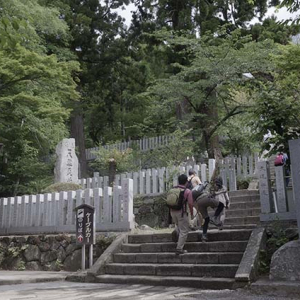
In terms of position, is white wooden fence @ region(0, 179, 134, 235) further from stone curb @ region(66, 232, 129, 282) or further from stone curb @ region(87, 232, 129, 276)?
stone curb @ region(66, 232, 129, 282)

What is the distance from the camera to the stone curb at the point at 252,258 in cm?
539

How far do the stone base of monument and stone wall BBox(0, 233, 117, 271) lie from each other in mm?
3981

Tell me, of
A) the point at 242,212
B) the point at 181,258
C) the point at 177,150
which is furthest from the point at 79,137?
the point at 181,258

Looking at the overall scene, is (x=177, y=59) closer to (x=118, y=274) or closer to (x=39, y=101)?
(x=39, y=101)

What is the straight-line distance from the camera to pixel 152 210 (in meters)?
10.8

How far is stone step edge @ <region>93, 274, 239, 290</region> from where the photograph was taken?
572 cm

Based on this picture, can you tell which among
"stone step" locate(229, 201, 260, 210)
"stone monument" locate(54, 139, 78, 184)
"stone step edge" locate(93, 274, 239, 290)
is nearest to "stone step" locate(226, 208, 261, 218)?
"stone step" locate(229, 201, 260, 210)

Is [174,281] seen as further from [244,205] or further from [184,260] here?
[244,205]

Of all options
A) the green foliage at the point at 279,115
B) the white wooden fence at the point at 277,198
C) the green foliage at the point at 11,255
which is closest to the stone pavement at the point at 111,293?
the white wooden fence at the point at 277,198

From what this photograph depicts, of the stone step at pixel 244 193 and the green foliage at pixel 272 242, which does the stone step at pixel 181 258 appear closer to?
the green foliage at pixel 272 242

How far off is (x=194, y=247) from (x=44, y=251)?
4.10 metres

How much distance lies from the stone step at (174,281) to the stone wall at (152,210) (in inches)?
146

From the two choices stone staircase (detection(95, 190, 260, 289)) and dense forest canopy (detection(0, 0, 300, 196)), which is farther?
dense forest canopy (detection(0, 0, 300, 196))

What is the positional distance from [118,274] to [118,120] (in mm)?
18552
